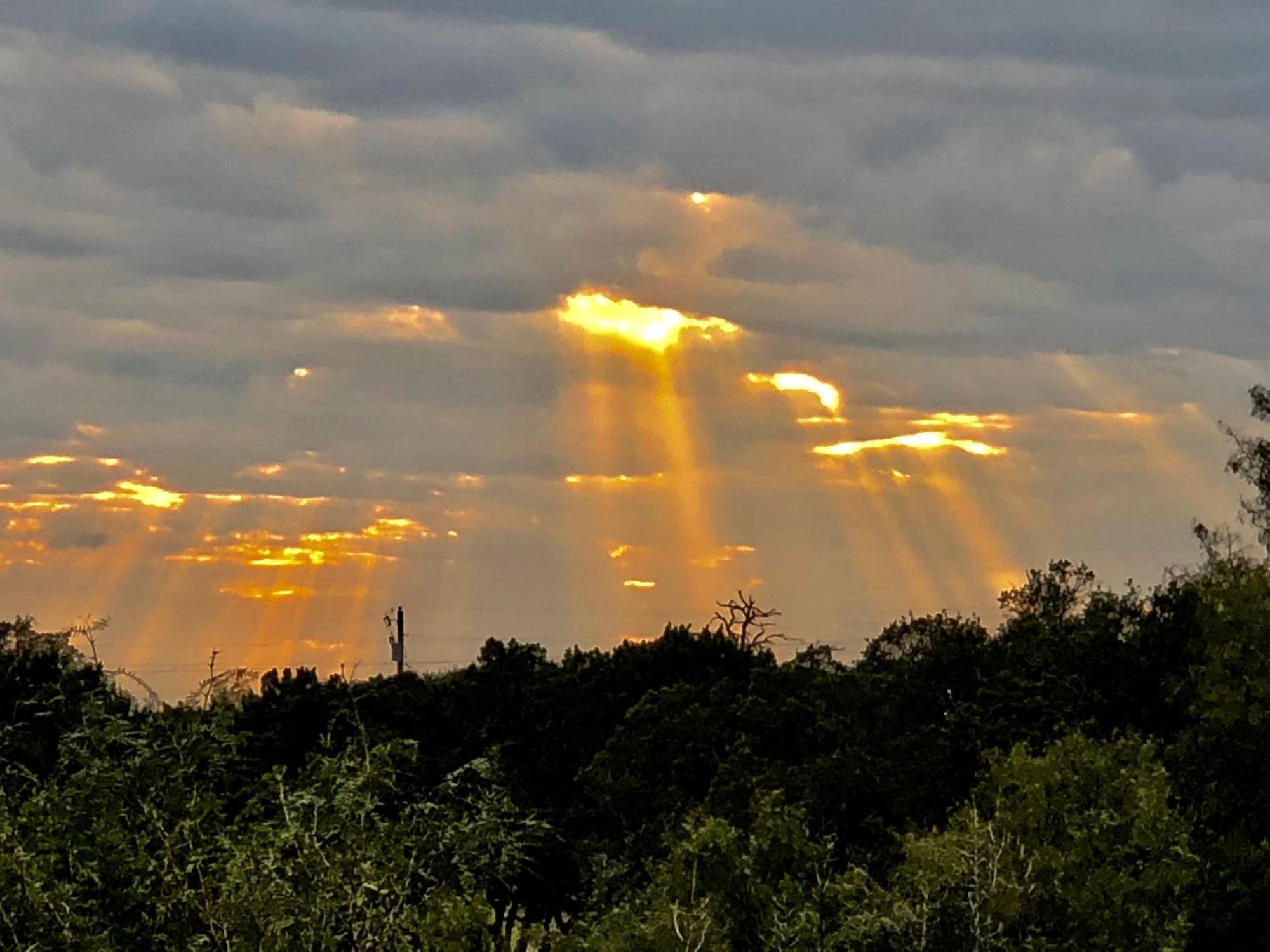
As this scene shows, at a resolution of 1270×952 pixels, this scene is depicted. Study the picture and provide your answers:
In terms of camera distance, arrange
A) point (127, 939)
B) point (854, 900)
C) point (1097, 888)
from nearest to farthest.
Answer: point (127, 939), point (854, 900), point (1097, 888)

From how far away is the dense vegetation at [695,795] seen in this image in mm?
24531

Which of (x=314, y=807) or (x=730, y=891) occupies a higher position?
(x=314, y=807)

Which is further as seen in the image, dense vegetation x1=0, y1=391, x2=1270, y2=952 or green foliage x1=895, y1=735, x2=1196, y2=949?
green foliage x1=895, y1=735, x2=1196, y2=949

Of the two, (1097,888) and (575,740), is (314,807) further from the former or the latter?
(575,740)

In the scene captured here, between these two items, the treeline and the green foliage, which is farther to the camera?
the green foliage

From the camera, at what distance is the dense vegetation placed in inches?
966

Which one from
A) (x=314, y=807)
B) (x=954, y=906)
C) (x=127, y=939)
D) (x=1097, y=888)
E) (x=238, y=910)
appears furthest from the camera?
(x=1097, y=888)

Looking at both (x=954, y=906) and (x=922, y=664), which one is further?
(x=922, y=664)

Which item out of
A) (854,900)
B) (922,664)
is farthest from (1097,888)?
(922,664)

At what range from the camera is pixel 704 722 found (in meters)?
66.5

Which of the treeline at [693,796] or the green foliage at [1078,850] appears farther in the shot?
the green foliage at [1078,850]

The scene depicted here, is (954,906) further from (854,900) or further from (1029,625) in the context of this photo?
(1029,625)

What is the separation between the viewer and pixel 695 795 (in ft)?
214

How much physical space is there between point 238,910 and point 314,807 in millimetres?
2078
